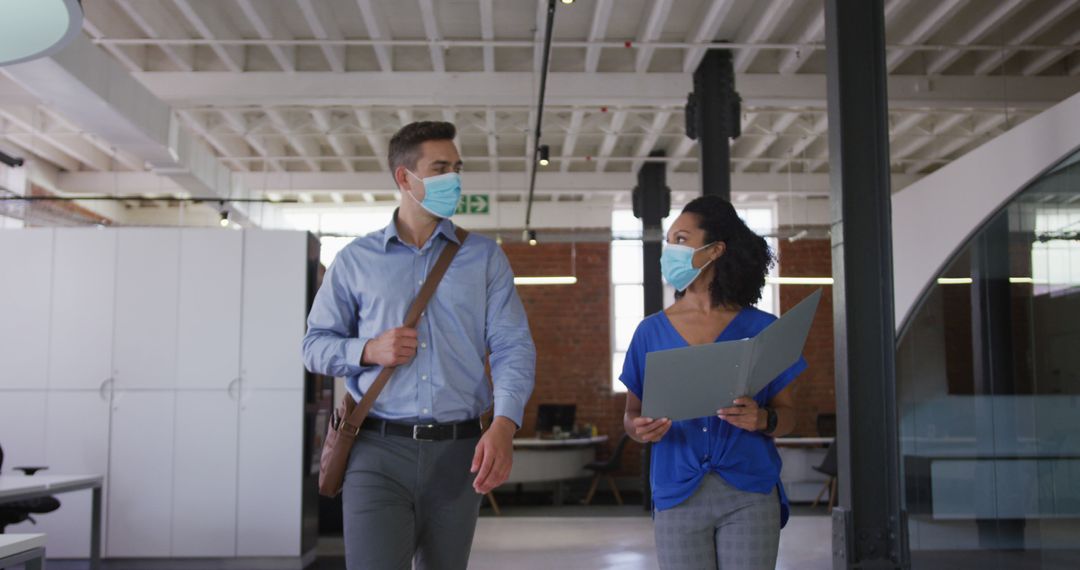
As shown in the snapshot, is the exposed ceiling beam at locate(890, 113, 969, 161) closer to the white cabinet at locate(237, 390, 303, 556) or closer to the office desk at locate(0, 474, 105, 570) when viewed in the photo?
the white cabinet at locate(237, 390, 303, 556)

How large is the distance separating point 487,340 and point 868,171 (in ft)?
10.7

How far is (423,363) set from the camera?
2.32 m

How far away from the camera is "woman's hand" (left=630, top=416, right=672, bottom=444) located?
8.30 ft

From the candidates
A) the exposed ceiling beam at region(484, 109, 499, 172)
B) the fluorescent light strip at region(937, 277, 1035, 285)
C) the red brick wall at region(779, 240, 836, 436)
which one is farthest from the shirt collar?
the red brick wall at region(779, 240, 836, 436)

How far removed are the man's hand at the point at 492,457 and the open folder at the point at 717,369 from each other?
404 millimetres

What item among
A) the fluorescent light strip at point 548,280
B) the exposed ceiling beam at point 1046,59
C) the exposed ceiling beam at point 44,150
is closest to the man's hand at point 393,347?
the exposed ceiling beam at point 1046,59

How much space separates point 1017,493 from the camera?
6.44 metres

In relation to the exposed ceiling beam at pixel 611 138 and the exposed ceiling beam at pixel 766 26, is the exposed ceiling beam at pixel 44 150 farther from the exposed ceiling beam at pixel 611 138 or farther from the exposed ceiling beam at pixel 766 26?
the exposed ceiling beam at pixel 766 26

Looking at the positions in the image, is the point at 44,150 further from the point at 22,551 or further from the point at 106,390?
the point at 22,551

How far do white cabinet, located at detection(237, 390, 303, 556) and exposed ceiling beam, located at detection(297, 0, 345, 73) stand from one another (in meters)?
3.20

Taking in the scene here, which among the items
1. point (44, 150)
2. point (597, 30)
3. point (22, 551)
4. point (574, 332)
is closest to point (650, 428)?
point (22, 551)

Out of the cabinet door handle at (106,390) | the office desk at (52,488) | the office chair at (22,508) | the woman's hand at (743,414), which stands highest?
the woman's hand at (743,414)

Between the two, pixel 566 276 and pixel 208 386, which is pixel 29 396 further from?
pixel 566 276

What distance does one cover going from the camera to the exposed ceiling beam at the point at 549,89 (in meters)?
10.0
